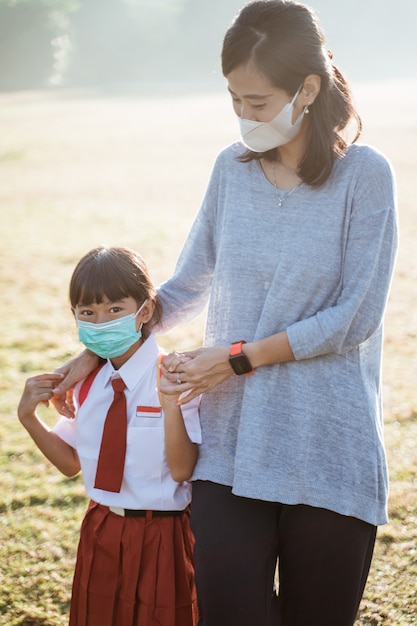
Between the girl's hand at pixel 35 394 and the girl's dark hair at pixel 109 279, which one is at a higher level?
the girl's dark hair at pixel 109 279

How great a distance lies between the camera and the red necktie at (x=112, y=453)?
7.64 ft

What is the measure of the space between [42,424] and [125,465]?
12.4 inches

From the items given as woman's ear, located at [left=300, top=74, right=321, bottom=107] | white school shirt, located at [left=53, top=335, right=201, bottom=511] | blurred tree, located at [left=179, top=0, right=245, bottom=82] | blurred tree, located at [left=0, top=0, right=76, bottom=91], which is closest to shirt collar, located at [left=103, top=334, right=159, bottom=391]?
white school shirt, located at [left=53, top=335, right=201, bottom=511]

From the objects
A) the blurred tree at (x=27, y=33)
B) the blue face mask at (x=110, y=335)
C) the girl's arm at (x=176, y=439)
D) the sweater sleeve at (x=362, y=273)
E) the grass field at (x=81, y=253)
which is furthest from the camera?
the blurred tree at (x=27, y=33)

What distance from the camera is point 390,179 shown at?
6.66 feet

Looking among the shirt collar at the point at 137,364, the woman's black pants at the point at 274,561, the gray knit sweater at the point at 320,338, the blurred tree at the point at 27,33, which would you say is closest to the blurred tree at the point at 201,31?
the blurred tree at the point at 27,33

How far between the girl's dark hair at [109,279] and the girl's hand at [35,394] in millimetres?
245

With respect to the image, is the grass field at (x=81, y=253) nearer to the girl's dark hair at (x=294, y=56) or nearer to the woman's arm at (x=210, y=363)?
the woman's arm at (x=210, y=363)

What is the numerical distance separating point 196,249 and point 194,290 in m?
0.14

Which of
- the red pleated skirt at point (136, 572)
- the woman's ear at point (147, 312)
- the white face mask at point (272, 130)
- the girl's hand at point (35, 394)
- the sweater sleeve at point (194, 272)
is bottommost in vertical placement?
the red pleated skirt at point (136, 572)

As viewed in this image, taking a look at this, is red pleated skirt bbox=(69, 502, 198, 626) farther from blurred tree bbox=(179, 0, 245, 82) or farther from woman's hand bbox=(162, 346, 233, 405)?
blurred tree bbox=(179, 0, 245, 82)

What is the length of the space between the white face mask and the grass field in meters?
0.97

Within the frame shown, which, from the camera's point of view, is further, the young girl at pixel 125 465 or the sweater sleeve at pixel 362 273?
the young girl at pixel 125 465

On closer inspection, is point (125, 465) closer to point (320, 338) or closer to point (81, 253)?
point (320, 338)
